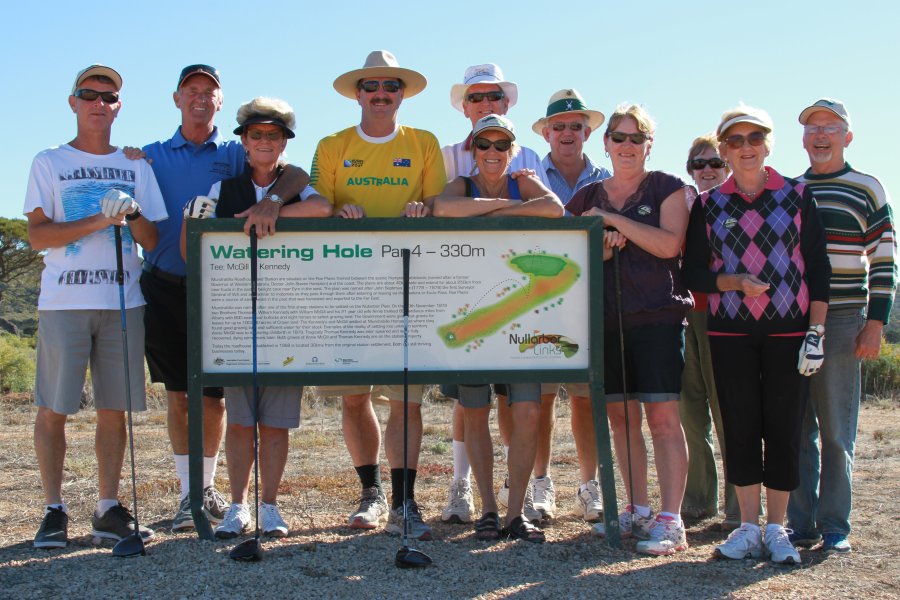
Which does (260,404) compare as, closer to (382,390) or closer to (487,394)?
(382,390)

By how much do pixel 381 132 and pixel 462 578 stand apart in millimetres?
3118

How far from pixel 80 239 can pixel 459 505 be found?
3255 millimetres

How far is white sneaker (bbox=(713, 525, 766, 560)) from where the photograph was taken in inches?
225

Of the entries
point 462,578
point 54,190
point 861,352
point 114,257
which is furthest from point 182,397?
point 861,352

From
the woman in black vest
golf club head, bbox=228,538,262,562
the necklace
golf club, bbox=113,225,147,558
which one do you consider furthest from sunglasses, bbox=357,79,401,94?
golf club head, bbox=228,538,262,562

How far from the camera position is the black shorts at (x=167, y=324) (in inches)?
261

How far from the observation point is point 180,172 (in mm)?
6820

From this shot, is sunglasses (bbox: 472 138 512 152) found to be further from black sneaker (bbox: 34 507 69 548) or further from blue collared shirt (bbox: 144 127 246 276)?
black sneaker (bbox: 34 507 69 548)

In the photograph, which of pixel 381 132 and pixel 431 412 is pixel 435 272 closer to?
pixel 381 132

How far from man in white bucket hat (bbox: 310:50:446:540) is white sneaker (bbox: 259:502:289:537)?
0.54 m

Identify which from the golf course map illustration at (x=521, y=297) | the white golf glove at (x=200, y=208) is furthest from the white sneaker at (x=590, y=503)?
the white golf glove at (x=200, y=208)

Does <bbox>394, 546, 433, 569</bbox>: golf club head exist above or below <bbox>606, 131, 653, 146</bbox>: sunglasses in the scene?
below

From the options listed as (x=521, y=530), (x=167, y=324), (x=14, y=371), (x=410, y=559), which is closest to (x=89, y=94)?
(x=167, y=324)

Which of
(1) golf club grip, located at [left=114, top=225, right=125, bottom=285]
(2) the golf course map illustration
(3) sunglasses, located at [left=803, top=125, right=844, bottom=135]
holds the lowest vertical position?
(2) the golf course map illustration
